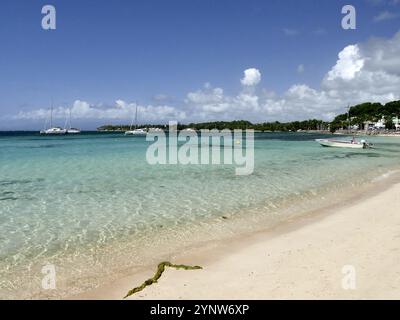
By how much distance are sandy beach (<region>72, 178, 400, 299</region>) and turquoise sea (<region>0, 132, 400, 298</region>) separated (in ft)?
3.61

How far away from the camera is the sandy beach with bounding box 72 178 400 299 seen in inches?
279

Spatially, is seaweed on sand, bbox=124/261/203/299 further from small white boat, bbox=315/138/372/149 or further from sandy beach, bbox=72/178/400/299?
small white boat, bbox=315/138/372/149

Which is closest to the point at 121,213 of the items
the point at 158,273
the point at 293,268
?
the point at 158,273

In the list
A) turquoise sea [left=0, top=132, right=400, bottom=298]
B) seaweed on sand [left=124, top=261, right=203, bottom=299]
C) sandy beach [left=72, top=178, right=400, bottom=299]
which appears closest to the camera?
sandy beach [left=72, top=178, right=400, bottom=299]

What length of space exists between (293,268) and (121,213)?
7.94 metres

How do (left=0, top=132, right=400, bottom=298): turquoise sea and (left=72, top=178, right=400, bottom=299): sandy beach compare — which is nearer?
(left=72, top=178, right=400, bottom=299): sandy beach

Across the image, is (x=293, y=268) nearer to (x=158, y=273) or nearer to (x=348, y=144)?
(x=158, y=273)

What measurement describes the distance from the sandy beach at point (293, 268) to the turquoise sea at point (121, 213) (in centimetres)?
110

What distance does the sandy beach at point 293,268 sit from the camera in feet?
23.2

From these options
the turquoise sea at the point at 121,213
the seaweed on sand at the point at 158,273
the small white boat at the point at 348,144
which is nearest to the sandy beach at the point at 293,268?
the seaweed on sand at the point at 158,273

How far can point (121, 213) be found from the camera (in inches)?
561

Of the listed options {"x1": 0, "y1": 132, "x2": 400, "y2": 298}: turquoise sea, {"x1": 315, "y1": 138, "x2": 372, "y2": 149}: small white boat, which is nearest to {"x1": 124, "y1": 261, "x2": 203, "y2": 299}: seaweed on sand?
{"x1": 0, "y1": 132, "x2": 400, "y2": 298}: turquoise sea

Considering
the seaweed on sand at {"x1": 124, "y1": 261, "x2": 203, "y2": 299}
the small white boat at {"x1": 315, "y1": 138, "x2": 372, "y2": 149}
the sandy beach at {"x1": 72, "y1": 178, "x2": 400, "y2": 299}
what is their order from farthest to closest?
the small white boat at {"x1": 315, "y1": 138, "x2": 372, "y2": 149}
the seaweed on sand at {"x1": 124, "y1": 261, "x2": 203, "y2": 299}
the sandy beach at {"x1": 72, "y1": 178, "x2": 400, "y2": 299}

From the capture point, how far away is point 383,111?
614 ft
